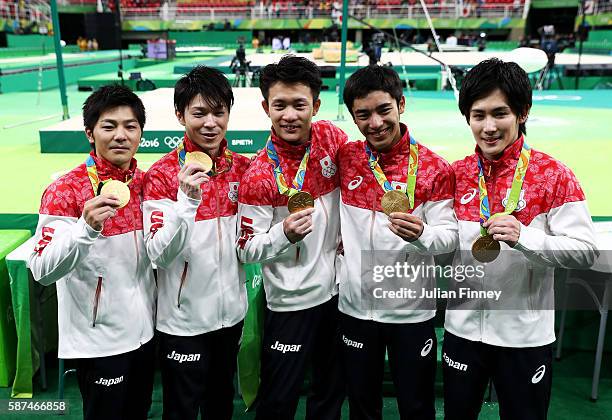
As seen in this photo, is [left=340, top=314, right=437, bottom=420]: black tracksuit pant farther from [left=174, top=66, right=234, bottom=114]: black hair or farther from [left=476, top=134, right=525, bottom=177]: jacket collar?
[left=174, top=66, right=234, bottom=114]: black hair

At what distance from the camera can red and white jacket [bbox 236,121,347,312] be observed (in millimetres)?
2287

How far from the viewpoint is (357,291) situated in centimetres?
239

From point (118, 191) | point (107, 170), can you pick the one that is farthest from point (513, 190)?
point (107, 170)

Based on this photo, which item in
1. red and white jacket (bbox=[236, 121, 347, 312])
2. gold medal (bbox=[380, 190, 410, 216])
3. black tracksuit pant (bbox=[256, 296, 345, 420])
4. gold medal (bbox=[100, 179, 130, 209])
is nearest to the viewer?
gold medal (bbox=[100, 179, 130, 209])

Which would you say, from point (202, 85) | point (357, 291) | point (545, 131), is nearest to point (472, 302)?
point (357, 291)

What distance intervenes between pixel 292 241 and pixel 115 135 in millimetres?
844

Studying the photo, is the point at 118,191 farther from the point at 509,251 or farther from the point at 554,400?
the point at 554,400

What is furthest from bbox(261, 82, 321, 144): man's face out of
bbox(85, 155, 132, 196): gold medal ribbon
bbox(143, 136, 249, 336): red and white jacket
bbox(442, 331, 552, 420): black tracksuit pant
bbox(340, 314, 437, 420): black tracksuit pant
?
bbox(442, 331, 552, 420): black tracksuit pant

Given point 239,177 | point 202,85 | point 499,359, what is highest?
point 202,85

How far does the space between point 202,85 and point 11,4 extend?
30829mm

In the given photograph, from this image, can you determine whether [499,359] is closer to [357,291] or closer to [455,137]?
[357,291]

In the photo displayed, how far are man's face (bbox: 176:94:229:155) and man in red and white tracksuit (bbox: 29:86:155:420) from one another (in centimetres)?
21

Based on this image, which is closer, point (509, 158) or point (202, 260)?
point (509, 158)

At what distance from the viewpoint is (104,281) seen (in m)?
2.23
